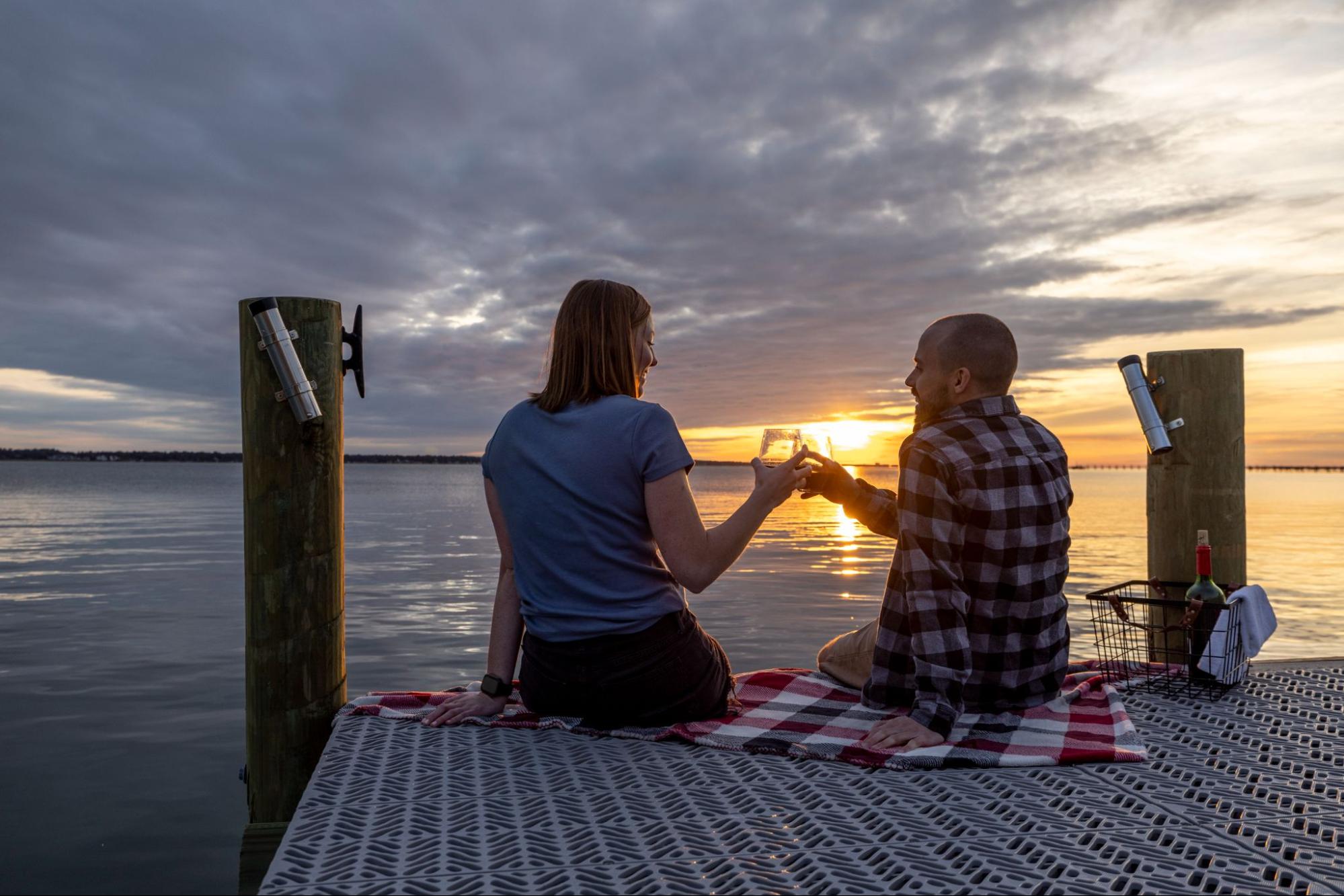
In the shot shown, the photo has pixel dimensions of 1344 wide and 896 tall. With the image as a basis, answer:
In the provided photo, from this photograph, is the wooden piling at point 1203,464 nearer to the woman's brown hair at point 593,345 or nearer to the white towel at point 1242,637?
the white towel at point 1242,637

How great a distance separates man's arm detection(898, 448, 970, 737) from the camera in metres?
3.29

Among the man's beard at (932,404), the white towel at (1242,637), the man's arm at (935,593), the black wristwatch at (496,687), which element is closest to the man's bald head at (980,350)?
the man's beard at (932,404)

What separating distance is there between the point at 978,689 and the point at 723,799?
1540mm

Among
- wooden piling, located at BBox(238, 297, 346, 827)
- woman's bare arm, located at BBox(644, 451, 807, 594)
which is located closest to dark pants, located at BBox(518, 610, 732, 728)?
woman's bare arm, located at BBox(644, 451, 807, 594)

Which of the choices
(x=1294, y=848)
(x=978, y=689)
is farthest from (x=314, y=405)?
(x=1294, y=848)

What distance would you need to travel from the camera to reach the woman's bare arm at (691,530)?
10.9ft

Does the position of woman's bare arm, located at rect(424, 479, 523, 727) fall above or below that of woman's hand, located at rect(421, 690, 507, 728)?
above

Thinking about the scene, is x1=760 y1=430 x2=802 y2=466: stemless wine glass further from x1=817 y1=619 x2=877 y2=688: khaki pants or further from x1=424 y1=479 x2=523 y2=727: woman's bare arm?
x1=424 y1=479 x2=523 y2=727: woman's bare arm

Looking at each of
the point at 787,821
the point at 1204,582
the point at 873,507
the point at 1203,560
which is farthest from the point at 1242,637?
the point at 787,821

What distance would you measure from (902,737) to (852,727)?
0.40 metres

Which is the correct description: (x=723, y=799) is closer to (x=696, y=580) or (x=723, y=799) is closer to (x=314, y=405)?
(x=696, y=580)

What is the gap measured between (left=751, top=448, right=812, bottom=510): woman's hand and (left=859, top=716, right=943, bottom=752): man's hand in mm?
1004

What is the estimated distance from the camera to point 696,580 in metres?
3.35

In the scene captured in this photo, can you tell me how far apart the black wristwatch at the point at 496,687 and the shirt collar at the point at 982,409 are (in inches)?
88.3
